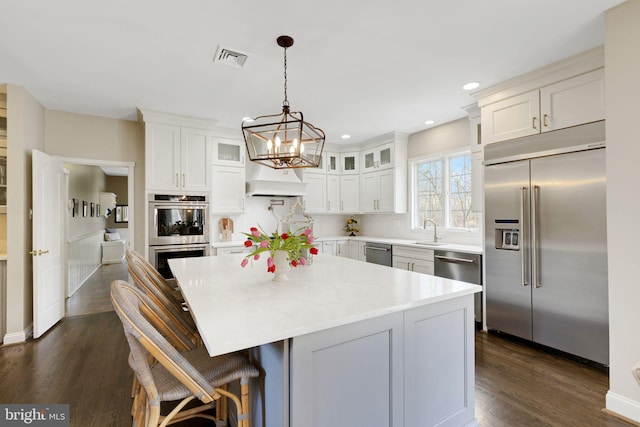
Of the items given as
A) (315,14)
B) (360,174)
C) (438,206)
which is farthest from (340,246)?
(315,14)

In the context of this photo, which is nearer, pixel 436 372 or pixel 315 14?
pixel 436 372

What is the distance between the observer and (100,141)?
4184 millimetres

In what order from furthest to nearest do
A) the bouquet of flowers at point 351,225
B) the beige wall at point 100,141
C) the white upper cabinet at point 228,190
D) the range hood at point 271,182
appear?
the bouquet of flowers at point 351,225 → the range hood at point 271,182 → the white upper cabinet at point 228,190 → the beige wall at point 100,141

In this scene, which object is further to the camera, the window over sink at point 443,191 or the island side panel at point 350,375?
the window over sink at point 443,191

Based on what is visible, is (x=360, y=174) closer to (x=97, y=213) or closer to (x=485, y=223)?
(x=485, y=223)

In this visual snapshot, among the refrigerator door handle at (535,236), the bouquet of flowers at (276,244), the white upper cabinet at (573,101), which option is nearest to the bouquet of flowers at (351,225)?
the refrigerator door handle at (535,236)

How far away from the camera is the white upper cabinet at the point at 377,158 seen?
514cm

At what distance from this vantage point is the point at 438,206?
4.74 metres

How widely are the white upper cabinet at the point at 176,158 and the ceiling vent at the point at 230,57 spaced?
6.02 ft

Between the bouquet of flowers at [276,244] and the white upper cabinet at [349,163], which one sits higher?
the white upper cabinet at [349,163]

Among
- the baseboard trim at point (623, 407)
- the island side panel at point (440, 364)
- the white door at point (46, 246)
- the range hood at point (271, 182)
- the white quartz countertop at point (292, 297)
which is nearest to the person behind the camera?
the white quartz countertop at point (292, 297)

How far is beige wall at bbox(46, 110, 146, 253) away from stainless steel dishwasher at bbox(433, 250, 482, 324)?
153 inches

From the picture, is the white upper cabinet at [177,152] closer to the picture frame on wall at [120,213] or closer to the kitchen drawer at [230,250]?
the kitchen drawer at [230,250]

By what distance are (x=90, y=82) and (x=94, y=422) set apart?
2973 millimetres
